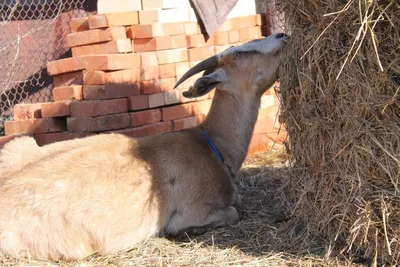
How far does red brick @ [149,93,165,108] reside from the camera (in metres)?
7.74

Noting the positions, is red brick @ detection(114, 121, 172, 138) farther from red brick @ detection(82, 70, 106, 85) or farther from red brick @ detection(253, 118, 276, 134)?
red brick @ detection(253, 118, 276, 134)

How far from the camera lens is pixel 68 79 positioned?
25.5ft

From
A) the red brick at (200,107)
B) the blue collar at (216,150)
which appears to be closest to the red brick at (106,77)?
the red brick at (200,107)

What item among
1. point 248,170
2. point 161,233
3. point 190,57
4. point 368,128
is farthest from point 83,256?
point 190,57

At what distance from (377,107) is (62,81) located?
4.31 m

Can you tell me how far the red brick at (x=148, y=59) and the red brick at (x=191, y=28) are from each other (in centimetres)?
65

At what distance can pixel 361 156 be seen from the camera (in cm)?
475

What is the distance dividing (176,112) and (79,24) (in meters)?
1.52

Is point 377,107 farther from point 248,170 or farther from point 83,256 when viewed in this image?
point 248,170

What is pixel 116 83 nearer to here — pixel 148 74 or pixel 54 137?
pixel 148 74

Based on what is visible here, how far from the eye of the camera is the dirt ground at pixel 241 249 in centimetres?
495

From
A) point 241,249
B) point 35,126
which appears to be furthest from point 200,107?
point 241,249

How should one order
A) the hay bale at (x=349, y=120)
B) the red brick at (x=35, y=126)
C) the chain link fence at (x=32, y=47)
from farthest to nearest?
the chain link fence at (x=32, y=47) → the red brick at (x=35, y=126) → the hay bale at (x=349, y=120)

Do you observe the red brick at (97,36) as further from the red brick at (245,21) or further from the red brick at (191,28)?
the red brick at (245,21)
